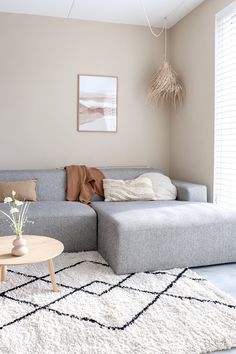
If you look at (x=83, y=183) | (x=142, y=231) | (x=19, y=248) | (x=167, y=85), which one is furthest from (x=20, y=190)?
(x=167, y=85)

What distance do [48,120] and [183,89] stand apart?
159cm

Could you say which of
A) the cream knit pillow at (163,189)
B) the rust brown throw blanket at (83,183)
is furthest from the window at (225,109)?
the rust brown throw blanket at (83,183)

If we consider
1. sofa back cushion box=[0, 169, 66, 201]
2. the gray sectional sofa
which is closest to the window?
the gray sectional sofa

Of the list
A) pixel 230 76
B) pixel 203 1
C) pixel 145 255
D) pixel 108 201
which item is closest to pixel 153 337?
pixel 145 255

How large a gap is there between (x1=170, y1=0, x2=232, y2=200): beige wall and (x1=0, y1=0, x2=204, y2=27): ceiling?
199 millimetres

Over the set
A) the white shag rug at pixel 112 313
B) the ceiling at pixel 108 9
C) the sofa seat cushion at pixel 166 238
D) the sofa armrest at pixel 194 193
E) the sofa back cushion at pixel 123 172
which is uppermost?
the ceiling at pixel 108 9

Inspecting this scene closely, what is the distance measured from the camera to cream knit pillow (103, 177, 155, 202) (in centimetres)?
341

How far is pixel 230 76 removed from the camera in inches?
122

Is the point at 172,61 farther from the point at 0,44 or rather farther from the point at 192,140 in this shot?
the point at 0,44

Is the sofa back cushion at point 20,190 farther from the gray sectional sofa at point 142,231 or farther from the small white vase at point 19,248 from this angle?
the small white vase at point 19,248

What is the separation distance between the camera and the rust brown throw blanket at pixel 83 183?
3428 mm

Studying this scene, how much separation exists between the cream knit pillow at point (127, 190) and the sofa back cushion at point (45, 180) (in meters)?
0.46

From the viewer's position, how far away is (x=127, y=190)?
11.3ft

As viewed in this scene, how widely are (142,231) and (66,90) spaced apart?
2145 mm
